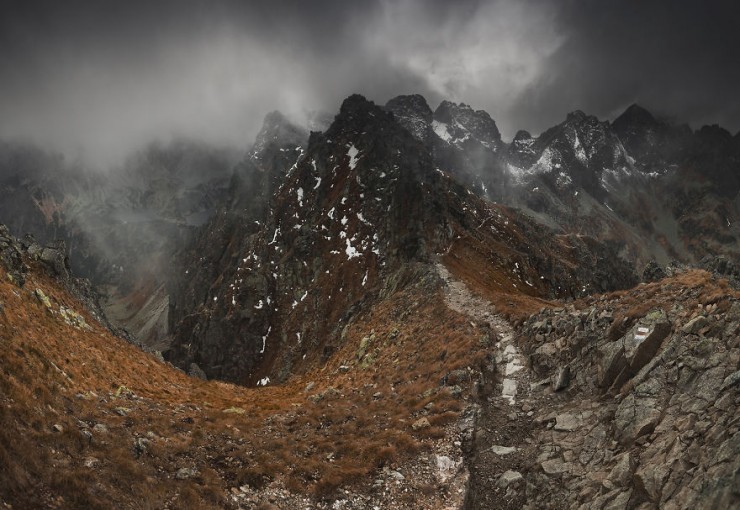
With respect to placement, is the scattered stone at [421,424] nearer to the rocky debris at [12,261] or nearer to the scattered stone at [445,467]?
the scattered stone at [445,467]

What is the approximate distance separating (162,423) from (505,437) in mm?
14626

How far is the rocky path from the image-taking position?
14328 millimetres

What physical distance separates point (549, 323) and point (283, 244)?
266 ft

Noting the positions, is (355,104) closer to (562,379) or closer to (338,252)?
(338,252)

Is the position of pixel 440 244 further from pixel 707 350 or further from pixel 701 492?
pixel 701 492

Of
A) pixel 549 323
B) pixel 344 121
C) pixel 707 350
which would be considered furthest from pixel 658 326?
pixel 344 121

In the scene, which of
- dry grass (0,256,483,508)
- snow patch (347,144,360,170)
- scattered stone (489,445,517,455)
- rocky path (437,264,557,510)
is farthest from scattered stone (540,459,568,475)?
snow patch (347,144,360,170)

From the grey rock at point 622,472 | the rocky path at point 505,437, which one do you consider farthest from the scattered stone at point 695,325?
the rocky path at point 505,437

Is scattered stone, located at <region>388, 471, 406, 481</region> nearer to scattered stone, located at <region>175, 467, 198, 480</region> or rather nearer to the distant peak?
scattered stone, located at <region>175, 467, 198, 480</region>

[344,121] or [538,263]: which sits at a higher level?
[344,121]

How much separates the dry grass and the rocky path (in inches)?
70.7

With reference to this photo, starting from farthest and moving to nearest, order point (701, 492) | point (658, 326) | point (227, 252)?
point (227, 252), point (658, 326), point (701, 492)

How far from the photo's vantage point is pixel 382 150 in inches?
3856

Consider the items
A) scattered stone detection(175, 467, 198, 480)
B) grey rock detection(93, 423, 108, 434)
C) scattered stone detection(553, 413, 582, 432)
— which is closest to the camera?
scattered stone detection(175, 467, 198, 480)
